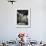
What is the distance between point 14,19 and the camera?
18.3ft

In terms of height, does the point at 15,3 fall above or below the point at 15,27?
above

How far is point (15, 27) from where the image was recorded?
18.3 feet

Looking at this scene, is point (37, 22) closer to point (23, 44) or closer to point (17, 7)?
point (17, 7)

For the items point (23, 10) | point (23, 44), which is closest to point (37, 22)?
point (23, 10)

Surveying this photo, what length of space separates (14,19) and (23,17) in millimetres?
392

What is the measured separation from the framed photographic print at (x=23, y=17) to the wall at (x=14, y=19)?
13 cm

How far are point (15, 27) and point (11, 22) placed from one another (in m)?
0.27

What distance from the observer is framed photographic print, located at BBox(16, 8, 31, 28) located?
5.58 meters

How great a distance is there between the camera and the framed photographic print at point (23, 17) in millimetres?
5578

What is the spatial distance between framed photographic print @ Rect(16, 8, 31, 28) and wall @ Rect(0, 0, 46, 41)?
0.13 meters

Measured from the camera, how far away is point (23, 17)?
561 cm

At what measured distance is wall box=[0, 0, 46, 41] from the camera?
5.56 meters

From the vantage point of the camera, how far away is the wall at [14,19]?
556 centimetres

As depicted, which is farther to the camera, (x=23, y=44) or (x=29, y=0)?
(x=29, y=0)
